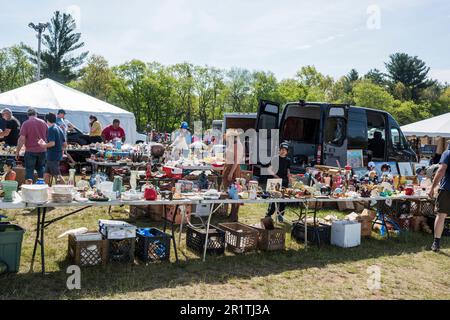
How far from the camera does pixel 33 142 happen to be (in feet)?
23.3

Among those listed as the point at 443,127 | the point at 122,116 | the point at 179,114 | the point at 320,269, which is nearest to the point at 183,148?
the point at 320,269

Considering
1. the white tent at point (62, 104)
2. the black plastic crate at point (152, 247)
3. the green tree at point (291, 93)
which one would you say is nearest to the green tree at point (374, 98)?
the green tree at point (291, 93)

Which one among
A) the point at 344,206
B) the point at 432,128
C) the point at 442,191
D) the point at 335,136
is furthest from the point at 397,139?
the point at 432,128

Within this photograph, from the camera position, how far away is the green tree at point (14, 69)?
142 ft

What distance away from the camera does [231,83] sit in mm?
45781

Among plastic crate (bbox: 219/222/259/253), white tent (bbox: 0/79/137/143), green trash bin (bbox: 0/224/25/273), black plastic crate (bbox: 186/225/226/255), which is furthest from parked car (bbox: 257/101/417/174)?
white tent (bbox: 0/79/137/143)

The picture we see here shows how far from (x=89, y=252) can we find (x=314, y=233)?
3.13 metres

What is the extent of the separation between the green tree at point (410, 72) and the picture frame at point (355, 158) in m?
44.6

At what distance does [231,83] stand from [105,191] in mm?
42158

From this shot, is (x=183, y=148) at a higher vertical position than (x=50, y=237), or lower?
higher

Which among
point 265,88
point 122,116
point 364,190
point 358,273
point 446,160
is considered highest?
point 265,88

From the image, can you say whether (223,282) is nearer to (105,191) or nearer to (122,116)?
(105,191)

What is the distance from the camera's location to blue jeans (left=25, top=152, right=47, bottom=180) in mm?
7219

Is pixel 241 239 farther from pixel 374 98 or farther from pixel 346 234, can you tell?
pixel 374 98
